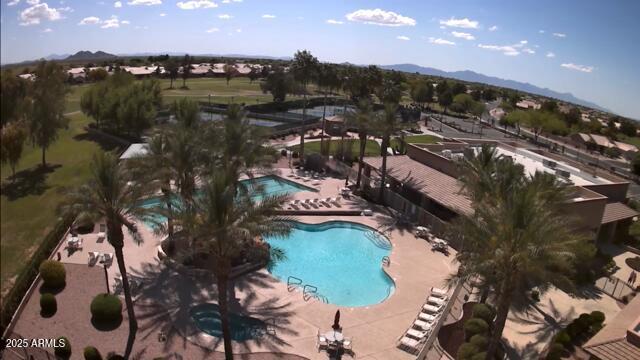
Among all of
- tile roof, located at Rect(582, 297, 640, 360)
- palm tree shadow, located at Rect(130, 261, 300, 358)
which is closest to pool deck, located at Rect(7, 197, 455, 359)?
palm tree shadow, located at Rect(130, 261, 300, 358)

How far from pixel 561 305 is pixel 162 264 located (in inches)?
926

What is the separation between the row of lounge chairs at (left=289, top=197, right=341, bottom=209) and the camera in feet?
121

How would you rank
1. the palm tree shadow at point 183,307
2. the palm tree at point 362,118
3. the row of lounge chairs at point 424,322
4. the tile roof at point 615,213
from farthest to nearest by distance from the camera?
1. the palm tree at point 362,118
2. the tile roof at point 615,213
3. the row of lounge chairs at point 424,322
4. the palm tree shadow at point 183,307

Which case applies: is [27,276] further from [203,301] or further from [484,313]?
[484,313]

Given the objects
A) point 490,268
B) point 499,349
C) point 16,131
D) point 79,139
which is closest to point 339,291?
point 499,349

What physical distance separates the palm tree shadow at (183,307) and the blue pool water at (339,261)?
3.29m

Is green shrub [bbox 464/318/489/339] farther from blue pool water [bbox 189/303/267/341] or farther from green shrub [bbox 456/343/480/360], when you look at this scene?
blue pool water [bbox 189/303/267/341]

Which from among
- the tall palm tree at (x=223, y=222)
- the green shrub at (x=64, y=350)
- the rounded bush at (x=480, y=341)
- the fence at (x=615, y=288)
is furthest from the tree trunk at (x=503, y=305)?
the green shrub at (x=64, y=350)

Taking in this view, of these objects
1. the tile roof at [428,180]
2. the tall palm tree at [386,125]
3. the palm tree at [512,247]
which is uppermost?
the tall palm tree at [386,125]

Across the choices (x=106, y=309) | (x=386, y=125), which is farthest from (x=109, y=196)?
(x=386, y=125)

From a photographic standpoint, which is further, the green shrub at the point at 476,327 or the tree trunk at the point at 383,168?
the tree trunk at the point at 383,168

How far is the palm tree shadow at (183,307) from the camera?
20.2 meters

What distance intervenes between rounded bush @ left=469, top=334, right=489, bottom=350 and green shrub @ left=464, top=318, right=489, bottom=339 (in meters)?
0.67

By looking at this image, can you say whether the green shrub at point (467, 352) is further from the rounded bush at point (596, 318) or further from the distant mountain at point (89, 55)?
the distant mountain at point (89, 55)
